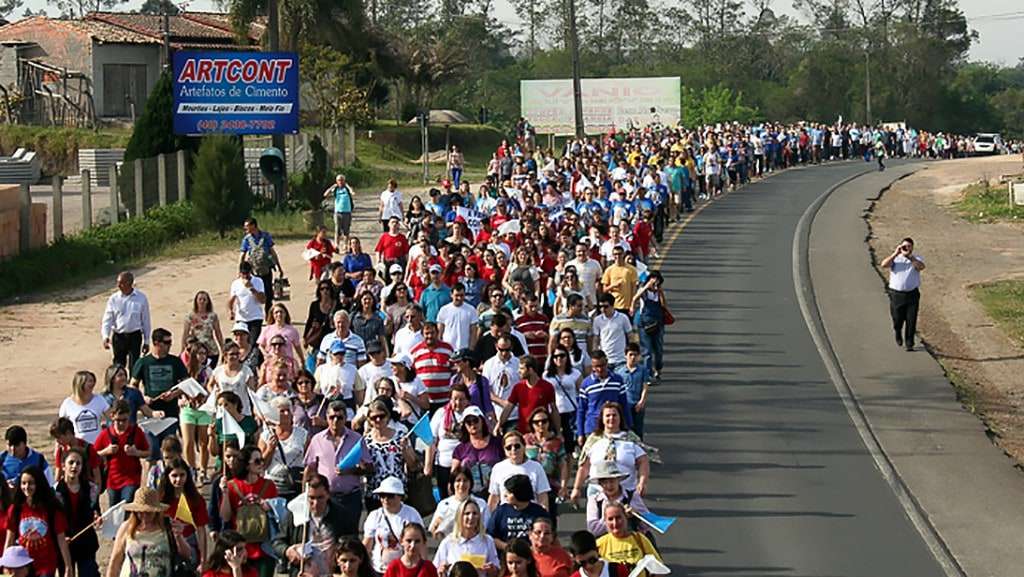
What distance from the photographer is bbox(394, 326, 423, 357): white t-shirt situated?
16.9 m

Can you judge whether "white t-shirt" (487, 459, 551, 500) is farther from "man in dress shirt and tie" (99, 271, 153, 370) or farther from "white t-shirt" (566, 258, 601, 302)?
"white t-shirt" (566, 258, 601, 302)

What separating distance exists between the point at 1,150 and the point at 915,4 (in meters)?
74.4

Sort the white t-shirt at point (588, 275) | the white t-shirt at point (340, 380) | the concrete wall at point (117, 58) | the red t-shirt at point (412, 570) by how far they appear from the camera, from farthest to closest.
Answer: the concrete wall at point (117, 58) < the white t-shirt at point (588, 275) < the white t-shirt at point (340, 380) < the red t-shirt at point (412, 570)

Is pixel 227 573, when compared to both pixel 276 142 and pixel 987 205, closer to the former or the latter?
pixel 276 142

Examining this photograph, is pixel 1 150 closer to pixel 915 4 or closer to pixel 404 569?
pixel 404 569

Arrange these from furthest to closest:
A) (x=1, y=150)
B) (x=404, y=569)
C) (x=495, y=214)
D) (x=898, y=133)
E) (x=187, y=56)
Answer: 1. (x=898, y=133)
2. (x=1, y=150)
3. (x=187, y=56)
4. (x=495, y=214)
5. (x=404, y=569)

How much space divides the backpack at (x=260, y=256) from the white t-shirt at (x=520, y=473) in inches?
449

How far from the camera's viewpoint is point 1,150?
7356 cm

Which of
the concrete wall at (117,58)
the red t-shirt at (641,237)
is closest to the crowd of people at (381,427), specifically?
the red t-shirt at (641,237)

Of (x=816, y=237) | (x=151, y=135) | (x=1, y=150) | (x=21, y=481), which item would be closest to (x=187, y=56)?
(x=151, y=135)

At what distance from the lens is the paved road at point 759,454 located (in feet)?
48.2

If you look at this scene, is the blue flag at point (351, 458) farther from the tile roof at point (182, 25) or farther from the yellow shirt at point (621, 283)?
the tile roof at point (182, 25)

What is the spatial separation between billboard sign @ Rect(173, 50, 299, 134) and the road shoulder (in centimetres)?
1478

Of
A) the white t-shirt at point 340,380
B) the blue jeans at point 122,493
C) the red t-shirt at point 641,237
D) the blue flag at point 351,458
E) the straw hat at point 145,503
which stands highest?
the red t-shirt at point 641,237
